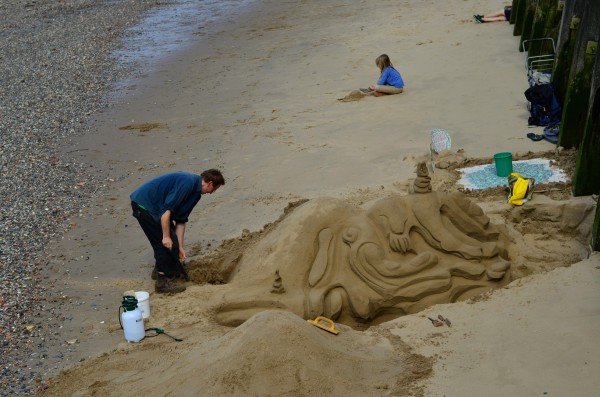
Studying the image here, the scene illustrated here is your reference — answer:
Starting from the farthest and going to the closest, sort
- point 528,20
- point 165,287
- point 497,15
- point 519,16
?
point 497,15 → point 519,16 → point 528,20 → point 165,287

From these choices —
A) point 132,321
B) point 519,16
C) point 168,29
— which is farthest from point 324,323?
point 168,29

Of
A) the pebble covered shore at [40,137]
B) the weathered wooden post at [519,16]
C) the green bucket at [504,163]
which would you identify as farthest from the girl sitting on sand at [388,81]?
the pebble covered shore at [40,137]

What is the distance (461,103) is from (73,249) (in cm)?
682

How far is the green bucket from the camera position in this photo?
10.2 metres

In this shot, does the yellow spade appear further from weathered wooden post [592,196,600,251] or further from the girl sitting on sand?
the girl sitting on sand

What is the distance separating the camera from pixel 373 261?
7609 millimetres

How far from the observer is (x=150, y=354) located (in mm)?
7105

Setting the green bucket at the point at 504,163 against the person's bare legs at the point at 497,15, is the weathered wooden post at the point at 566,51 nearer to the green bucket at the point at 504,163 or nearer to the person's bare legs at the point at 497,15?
the green bucket at the point at 504,163

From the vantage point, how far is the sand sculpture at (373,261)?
7.57m

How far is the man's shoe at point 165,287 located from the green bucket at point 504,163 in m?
4.24

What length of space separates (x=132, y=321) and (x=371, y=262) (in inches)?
87.2

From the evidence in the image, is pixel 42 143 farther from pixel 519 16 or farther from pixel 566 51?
pixel 519 16

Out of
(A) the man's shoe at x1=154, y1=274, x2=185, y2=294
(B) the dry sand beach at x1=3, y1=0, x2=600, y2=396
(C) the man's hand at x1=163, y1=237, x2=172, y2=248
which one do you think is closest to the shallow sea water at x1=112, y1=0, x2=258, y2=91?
(B) the dry sand beach at x1=3, y1=0, x2=600, y2=396

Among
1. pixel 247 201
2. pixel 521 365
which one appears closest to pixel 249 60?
pixel 247 201
